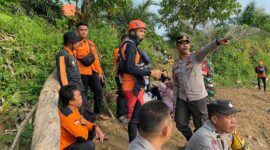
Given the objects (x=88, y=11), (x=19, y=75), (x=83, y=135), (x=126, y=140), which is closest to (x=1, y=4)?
(x=88, y=11)

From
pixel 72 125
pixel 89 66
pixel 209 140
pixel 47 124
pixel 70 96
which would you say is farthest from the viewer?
pixel 89 66

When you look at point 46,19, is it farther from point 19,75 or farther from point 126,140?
point 126,140

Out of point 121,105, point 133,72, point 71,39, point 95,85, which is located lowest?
point 121,105

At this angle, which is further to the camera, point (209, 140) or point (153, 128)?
point (209, 140)

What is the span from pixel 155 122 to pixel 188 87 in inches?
97.9

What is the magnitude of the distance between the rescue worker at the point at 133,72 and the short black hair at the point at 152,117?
2160 millimetres

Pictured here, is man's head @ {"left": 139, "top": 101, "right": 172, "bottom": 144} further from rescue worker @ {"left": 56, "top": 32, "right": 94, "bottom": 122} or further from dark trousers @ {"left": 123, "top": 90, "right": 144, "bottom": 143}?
rescue worker @ {"left": 56, "top": 32, "right": 94, "bottom": 122}

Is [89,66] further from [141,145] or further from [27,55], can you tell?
[141,145]

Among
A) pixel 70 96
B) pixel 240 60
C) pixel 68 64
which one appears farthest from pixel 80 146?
pixel 240 60

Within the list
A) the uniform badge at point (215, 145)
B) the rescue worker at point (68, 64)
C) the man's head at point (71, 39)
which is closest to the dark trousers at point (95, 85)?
the rescue worker at point (68, 64)

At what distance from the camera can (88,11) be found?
1105cm

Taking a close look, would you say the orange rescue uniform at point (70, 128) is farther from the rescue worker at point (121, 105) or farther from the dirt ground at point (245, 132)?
the rescue worker at point (121, 105)

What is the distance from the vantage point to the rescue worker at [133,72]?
4.70 m

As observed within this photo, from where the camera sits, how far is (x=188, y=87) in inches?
193
